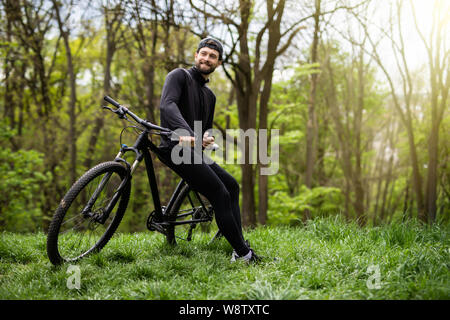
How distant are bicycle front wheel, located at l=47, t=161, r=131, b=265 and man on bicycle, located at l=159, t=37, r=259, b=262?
20.4 inches

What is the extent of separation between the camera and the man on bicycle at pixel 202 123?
3084 mm

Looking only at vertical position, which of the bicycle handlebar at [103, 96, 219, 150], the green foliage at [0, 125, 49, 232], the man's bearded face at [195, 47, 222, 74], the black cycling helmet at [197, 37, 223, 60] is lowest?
the green foliage at [0, 125, 49, 232]

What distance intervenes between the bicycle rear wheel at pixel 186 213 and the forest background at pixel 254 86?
1731 millimetres

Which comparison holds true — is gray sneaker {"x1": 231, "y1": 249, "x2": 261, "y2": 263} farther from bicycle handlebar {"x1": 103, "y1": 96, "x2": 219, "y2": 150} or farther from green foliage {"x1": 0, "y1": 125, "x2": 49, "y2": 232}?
green foliage {"x1": 0, "y1": 125, "x2": 49, "y2": 232}

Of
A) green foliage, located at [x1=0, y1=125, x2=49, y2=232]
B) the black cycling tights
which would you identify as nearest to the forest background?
green foliage, located at [x1=0, y1=125, x2=49, y2=232]

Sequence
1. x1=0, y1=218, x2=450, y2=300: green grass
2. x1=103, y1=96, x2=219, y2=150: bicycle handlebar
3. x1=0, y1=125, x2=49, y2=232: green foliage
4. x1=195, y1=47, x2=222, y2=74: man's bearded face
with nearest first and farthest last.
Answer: x1=0, y1=218, x2=450, y2=300: green grass < x1=103, y1=96, x2=219, y2=150: bicycle handlebar < x1=195, y1=47, x2=222, y2=74: man's bearded face < x1=0, y1=125, x2=49, y2=232: green foliage

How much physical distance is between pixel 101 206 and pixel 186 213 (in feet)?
3.24

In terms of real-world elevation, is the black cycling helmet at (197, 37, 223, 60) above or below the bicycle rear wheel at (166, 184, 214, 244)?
above

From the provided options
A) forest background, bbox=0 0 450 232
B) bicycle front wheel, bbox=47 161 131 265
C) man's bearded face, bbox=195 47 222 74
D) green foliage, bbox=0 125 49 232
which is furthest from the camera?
green foliage, bbox=0 125 49 232

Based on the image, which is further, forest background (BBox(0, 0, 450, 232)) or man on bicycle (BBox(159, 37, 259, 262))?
forest background (BBox(0, 0, 450, 232))

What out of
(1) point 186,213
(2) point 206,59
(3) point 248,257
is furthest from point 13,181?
(3) point 248,257

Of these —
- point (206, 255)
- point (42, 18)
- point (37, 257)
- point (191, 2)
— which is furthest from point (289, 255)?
point (42, 18)

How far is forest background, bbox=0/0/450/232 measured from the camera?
8000 millimetres

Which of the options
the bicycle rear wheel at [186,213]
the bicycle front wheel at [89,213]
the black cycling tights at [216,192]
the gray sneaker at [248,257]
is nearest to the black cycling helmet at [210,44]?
the black cycling tights at [216,192]
